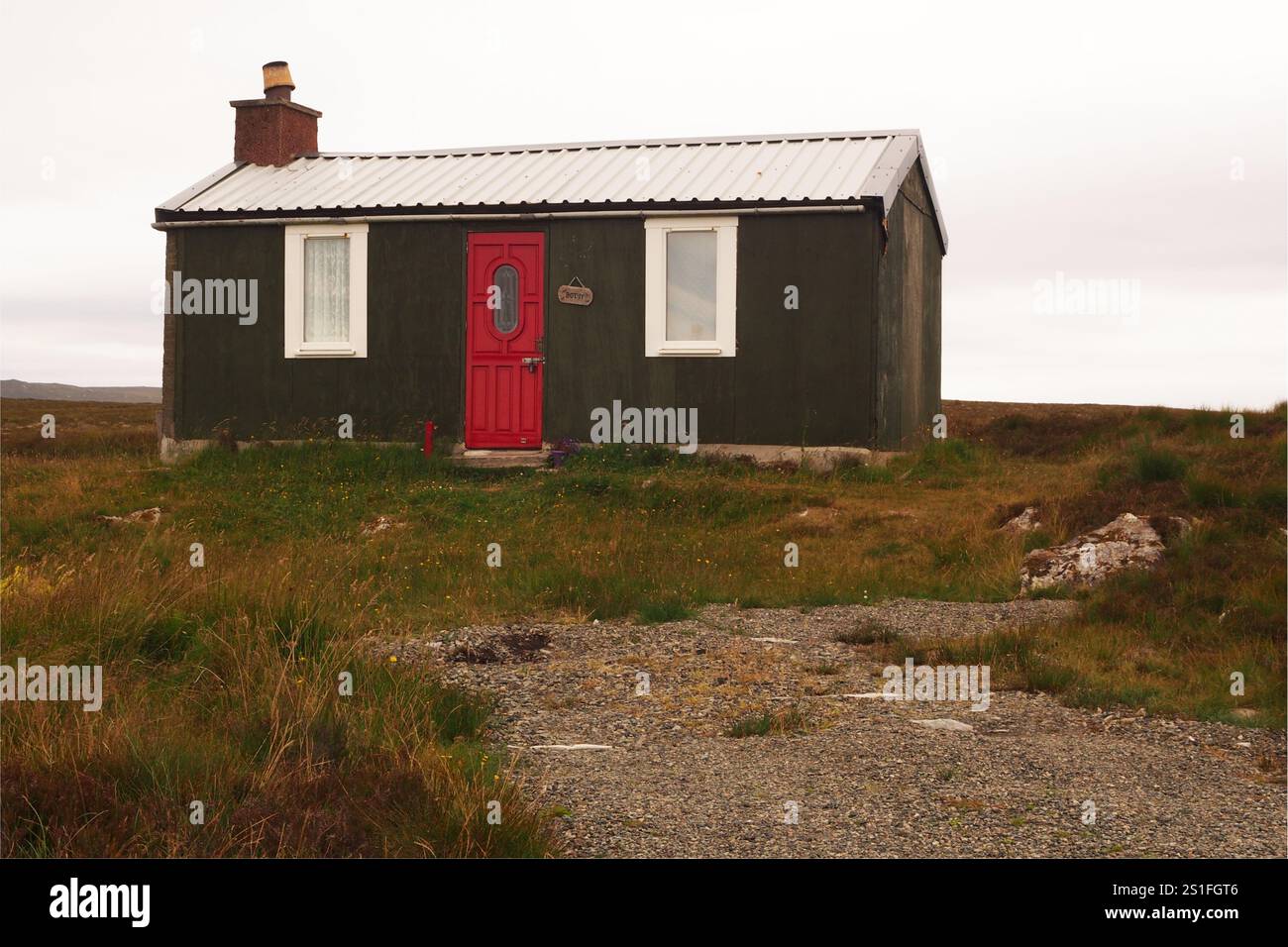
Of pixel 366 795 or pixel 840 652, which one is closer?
pixel 366 795

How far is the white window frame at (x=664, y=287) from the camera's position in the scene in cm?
1633

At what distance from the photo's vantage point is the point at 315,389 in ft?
58.1

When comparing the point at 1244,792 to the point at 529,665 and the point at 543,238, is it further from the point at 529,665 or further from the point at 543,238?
the point at 543,238

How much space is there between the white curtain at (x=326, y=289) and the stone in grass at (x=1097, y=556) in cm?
1052

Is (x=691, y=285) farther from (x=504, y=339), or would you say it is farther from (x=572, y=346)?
(x=504, y=339)

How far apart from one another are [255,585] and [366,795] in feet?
10.1

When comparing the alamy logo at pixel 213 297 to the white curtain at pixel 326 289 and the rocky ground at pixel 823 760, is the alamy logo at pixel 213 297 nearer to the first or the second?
the white curtain at pixel 326 289

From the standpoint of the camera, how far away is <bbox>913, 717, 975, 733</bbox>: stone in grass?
255 inches

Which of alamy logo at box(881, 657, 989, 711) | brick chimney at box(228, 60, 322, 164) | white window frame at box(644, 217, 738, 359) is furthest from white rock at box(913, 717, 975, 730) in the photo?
brick chimney at box(228, 60, 322, 164)

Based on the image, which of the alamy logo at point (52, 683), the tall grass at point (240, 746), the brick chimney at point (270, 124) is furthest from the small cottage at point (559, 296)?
the alamy logo at point (52, 683)

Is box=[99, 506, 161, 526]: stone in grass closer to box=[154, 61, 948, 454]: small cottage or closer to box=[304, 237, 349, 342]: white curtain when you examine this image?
box=[154, 61, 948, 454]: small cottage

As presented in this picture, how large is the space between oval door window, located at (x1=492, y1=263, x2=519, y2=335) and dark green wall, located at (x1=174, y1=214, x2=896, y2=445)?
0.47 meters
